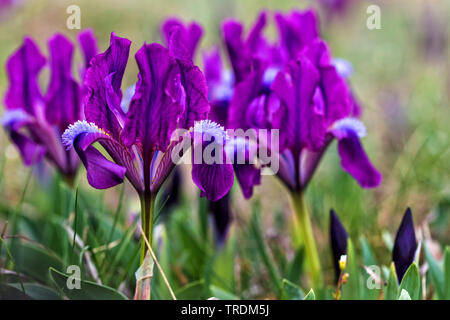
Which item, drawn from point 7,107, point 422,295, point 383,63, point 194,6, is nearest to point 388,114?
point 383,63

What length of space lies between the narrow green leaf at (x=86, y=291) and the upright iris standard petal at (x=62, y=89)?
528 mm

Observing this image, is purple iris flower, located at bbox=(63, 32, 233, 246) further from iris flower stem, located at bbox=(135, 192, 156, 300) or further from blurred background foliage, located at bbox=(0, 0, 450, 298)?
blurred background foliage, located at bbox=(0, 0, 450, 298)

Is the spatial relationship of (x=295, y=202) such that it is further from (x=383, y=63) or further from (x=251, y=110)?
(x=383, y=63)

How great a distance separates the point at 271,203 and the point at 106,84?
1.25 meters

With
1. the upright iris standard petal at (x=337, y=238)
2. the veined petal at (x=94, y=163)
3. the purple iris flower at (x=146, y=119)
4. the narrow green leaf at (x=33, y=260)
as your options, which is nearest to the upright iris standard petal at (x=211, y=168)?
the purple iris flower at (x=146, y=119)

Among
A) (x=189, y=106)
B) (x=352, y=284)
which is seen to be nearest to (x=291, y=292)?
(x=352, y=284)

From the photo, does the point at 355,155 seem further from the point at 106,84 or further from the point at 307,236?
the point at 106,84

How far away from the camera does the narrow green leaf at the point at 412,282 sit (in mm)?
1167

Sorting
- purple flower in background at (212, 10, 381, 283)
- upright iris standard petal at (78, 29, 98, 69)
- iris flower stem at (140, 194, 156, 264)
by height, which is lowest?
iris flower stem at (140, 194, 156, 264)

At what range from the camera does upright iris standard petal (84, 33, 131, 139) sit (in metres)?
1.05

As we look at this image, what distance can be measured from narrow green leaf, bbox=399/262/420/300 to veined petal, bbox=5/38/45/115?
105 centimetres

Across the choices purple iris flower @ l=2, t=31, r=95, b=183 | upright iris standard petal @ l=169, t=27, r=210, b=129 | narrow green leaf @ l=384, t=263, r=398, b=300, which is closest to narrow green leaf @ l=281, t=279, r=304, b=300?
narrow green leaf @ l=384, t=263, r=398, b=300

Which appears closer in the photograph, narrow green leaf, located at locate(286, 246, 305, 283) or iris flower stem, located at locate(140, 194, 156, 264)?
iris flower stem, located at locate(140, 194, 156, 264)

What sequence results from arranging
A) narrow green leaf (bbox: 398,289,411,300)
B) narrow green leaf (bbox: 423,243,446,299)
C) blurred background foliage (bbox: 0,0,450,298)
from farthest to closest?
blurred background foliage (bbox: 0,0,450,298), narrow green leaf (bbox: 423,243,446,299), narrow green leaf (bbox: 398,289,411,300)
